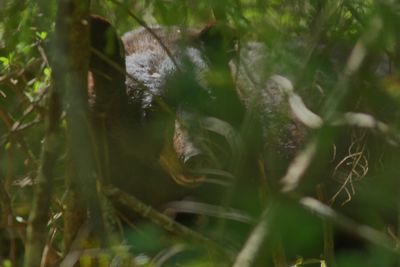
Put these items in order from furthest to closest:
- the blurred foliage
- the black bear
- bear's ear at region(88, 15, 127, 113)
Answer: bear's ear at region(88, 15, 127, 113) < the black bear < the blurred foliage

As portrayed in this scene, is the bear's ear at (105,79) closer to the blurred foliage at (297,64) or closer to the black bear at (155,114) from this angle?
the black bear at (155,114)

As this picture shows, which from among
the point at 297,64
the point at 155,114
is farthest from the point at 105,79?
the point at 297,64

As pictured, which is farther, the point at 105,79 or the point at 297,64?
the point at 105,79

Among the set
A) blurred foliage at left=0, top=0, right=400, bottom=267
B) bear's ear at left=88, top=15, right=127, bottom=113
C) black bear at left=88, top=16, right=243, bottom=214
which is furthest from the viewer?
bear's ear at left=88, top=15, right=127, bottom=113

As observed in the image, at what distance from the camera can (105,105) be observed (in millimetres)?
3932

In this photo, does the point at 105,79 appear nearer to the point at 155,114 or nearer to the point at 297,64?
the point at 155,114

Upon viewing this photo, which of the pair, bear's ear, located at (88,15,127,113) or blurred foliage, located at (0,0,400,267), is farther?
bear's ear, located at (88,15,127,113)

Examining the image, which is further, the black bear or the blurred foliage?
the black bear

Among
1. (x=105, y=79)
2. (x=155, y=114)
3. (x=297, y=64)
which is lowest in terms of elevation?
(x=155, y=114)

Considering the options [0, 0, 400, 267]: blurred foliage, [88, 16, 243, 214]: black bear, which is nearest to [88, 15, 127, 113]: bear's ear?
[88, 16, 243, 214]: black bear

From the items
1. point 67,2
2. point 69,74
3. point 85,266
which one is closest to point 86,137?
point 69,74

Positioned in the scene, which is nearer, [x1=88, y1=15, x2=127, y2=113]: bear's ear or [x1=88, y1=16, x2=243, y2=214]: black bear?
[x1=88, y1=16, x2=243, y2=214]: black bear

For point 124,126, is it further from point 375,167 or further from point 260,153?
point 375,167

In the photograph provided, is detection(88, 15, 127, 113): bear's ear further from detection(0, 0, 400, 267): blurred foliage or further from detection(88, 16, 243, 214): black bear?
detection(0, 0, 400, 267): blurred foliage
